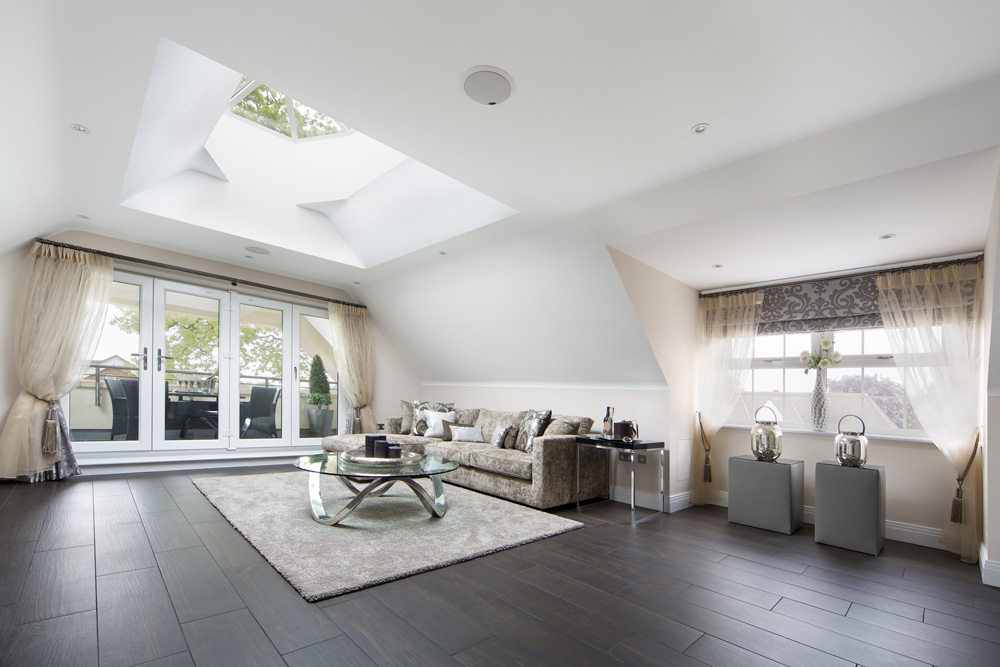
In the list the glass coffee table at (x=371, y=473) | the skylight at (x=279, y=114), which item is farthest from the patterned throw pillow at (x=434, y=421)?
the skylight at (x=279, y=114)

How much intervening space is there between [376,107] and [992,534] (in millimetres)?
4201

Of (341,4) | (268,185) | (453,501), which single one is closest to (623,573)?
(453,501)

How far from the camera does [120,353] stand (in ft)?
17.1

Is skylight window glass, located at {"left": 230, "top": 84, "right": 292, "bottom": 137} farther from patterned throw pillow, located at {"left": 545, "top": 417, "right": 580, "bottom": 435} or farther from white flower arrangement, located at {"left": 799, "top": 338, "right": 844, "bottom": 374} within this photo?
white flower arrangement, located at {"left": 799, "top": 338, "right": 844, "bottom": 374}

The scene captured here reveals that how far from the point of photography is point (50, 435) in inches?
177

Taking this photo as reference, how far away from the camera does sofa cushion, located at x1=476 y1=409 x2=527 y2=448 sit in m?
5.11

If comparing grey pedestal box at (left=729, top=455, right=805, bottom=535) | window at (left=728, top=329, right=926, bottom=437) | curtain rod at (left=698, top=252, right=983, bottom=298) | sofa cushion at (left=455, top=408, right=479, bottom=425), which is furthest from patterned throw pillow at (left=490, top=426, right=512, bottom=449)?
curtain rod at (left=698, top=252, right=983, bottom=298)

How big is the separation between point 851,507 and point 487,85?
12.2ft

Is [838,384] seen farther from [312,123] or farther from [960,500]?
[312,123]

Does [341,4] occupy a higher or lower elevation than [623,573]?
higher

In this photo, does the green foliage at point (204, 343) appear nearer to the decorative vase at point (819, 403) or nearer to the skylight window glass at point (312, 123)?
the skylight window glass at point (312, 123)

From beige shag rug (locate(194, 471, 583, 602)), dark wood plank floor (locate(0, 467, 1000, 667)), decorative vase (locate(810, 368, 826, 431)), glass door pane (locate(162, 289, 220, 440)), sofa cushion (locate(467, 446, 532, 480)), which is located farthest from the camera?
glass door pane (locate(162, 289, 220, 440))

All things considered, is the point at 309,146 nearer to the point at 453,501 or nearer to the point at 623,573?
the point at 453,501

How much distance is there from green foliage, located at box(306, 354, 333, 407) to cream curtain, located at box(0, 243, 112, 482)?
2487 millimetres
